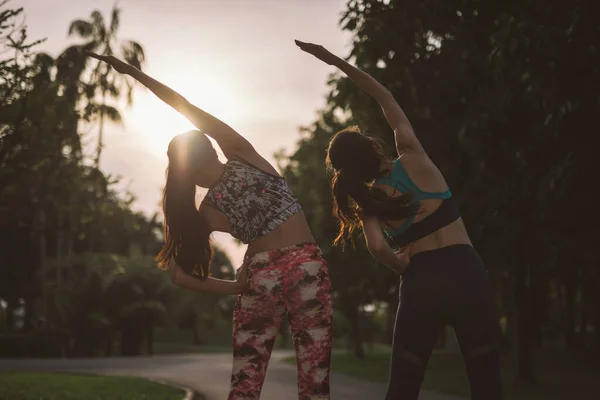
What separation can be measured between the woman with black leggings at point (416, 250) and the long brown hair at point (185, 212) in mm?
661

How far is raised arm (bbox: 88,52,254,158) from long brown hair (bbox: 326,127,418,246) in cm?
44

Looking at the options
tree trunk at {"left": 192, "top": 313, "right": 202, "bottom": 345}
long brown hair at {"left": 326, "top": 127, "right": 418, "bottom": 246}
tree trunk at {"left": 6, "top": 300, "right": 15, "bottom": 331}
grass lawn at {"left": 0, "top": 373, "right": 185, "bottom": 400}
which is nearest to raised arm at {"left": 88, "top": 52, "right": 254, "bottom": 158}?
long brown hair at {"left": 326, "top": 127, "right": 418, "bottom": 246}

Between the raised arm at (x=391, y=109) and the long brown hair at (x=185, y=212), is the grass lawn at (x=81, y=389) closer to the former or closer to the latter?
the long brown hair at (x=185, y=212)

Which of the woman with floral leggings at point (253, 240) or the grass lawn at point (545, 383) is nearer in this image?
the woman with floral leggings at point (253, 240)

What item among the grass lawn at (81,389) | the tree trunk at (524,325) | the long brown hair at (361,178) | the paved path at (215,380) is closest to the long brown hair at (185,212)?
the long brown hair at (361,178)

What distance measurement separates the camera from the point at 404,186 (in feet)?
14.7

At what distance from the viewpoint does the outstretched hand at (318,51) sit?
472 cm

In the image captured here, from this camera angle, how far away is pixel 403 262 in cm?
449

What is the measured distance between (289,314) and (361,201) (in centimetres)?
64

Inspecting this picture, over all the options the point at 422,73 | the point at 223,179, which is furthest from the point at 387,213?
the point at 422,73

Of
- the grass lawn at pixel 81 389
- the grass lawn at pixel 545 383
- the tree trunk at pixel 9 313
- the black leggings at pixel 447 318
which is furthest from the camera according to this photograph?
the tree trunk at pixel 9 313

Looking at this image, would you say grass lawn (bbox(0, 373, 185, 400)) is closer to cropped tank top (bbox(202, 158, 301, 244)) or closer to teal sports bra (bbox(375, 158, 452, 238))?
cropped tank top (bbox(202, 158, 301, 244))

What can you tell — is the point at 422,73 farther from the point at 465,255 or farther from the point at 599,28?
the point at 465,255

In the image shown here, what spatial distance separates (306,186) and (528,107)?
68.2 ft
